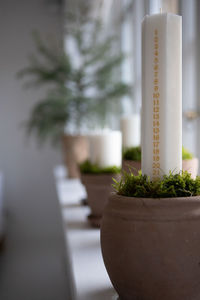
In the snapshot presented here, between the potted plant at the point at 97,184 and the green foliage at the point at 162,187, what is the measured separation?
613 millimetres

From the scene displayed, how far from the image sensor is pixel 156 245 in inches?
21.6

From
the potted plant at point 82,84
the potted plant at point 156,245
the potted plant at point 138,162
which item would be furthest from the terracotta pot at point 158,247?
the potted plant at point 82,84

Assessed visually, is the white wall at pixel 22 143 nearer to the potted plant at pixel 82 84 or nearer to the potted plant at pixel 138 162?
the potted plant at pixel 82 84

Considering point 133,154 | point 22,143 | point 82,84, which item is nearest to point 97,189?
point 133,154

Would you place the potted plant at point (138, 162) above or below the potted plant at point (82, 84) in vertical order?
below

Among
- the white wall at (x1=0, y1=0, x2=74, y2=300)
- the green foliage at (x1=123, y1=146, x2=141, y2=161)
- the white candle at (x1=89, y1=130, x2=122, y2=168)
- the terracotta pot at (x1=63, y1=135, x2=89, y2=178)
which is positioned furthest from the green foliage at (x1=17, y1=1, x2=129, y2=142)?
the white wall at (x1=0, y1=0, x2=74, y2=300)

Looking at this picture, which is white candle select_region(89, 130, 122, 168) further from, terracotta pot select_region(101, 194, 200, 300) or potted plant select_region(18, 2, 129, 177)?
potted plant select_region(18, 2, 129, 177)

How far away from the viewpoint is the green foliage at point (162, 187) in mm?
600

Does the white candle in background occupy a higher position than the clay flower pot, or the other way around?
the white candle in background

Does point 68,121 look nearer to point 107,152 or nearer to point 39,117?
point 39,117

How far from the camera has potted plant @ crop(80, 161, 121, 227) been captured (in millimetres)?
1270

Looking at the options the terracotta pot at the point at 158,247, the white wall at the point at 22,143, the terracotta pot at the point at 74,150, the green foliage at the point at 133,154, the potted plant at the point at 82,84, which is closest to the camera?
the terracotta pot at the point at 158,247

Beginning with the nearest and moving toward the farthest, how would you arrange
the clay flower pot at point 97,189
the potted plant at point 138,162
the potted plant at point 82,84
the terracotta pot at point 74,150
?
the potted plant at point 138,162, the clay flower pot at point 97,189, the terracotta pot at point 74,150, the potted plant at point 82,84

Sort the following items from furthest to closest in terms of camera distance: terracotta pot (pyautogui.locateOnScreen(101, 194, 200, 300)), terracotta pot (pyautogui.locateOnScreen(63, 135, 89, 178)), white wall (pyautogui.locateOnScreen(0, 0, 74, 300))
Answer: white wall (pyautogui.locateOnScreen(0, 0, 74, 300)) → terracotta pot (pyautogui.locateOnScreen(63, 135, 89, 178)) → terracotta pot (pyautogui.locateOnScreen(101, 194, 200, 300))
